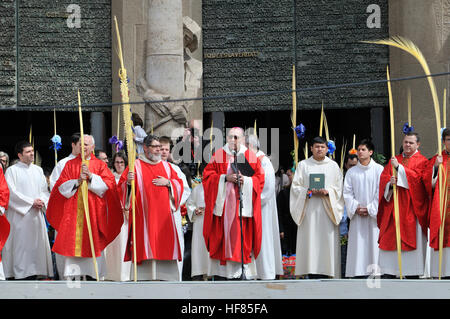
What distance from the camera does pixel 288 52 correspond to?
57.4 feet

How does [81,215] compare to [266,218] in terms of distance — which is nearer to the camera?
[81,215]

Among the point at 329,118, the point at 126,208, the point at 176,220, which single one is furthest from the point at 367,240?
the point at 329,118

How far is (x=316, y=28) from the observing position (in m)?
17.4

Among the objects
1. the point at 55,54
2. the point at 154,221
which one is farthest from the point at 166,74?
the point at 154,221

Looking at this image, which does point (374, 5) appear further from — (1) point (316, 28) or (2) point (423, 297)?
(2) point (423, 297)

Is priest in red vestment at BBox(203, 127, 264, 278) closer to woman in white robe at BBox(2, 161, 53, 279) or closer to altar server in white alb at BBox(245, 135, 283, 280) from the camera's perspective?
altar server in white alb at BBox(245, 135, 283, 280)

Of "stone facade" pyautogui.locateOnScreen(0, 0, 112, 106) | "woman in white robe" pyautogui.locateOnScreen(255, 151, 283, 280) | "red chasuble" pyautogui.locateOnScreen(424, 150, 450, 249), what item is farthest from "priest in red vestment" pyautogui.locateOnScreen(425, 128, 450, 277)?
"stone facade" pyautogui.locateOnScreen(0, 0, 112, 106)

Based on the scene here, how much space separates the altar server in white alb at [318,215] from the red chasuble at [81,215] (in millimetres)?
2241

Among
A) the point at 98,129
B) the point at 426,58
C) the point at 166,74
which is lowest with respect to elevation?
the point at 98,129

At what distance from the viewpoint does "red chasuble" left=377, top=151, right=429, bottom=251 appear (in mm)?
10773

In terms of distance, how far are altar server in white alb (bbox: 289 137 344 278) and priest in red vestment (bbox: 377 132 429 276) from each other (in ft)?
2.41

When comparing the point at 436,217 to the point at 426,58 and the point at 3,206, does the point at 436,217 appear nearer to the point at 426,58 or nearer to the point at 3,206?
the point at 3,206

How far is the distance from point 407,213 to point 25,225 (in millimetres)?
4753

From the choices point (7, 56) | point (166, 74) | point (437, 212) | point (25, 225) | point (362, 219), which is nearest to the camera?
Result: point (437, 212)
